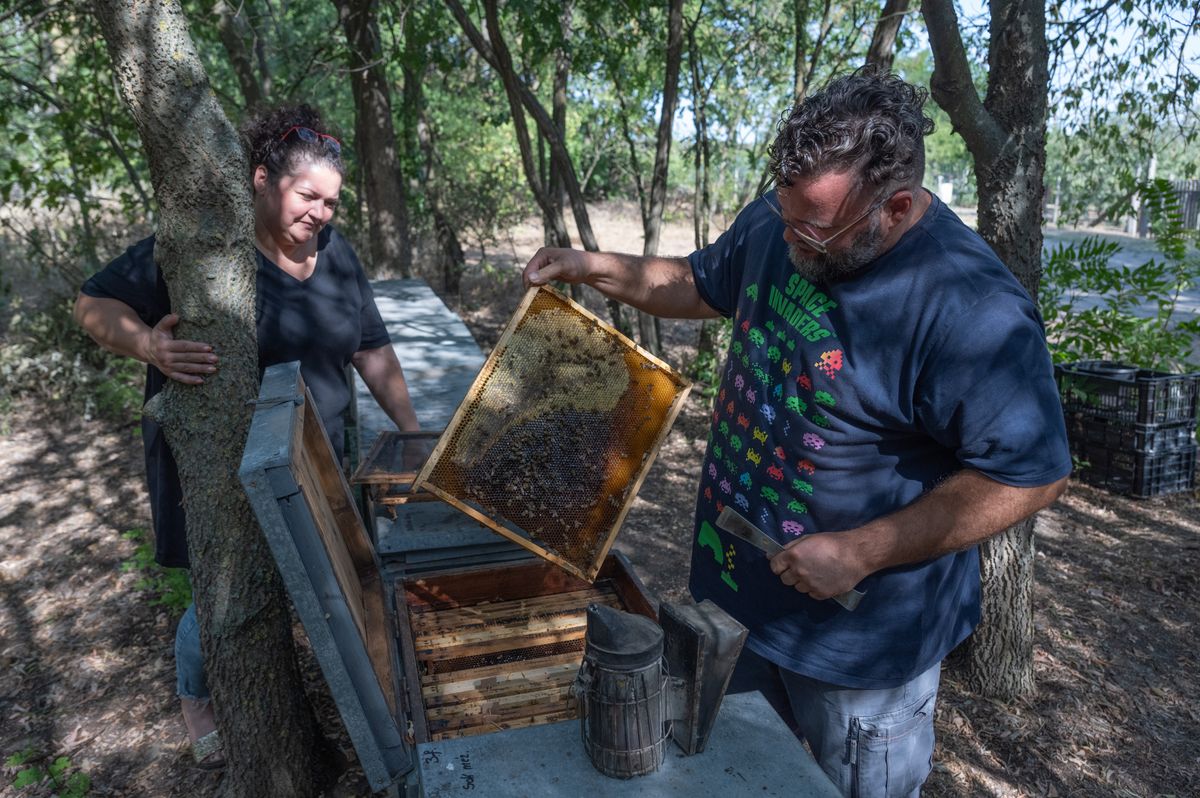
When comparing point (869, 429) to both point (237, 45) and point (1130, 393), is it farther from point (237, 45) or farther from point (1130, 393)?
point (237, 45)

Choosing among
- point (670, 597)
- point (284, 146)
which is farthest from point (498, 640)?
point (670, 597)

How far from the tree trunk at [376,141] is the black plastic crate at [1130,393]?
5.94 meters

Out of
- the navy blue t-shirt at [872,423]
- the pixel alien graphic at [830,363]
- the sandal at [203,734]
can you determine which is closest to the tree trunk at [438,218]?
the sandal at [203,734]

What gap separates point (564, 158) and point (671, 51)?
3.73ft

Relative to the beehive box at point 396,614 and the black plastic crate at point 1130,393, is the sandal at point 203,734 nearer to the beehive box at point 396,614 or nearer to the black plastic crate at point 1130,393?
the beehive box at point 396,614

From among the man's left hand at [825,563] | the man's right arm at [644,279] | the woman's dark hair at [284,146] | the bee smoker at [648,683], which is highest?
the woman's dark hair at [284,146]

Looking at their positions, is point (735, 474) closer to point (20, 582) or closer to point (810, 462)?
point (810, 462)

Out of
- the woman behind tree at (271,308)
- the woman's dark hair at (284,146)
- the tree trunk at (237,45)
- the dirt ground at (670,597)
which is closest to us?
the woman behind tree at (271,308)

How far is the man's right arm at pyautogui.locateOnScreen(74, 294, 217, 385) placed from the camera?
6.97ft

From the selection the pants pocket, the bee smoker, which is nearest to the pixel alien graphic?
the bee smoker

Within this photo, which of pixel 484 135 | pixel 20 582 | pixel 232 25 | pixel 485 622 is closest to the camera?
pixel 485 622

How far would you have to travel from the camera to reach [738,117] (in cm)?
1079

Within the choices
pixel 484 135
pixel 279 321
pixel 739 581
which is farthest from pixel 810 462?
pixel 484 135

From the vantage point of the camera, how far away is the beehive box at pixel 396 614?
147cm
